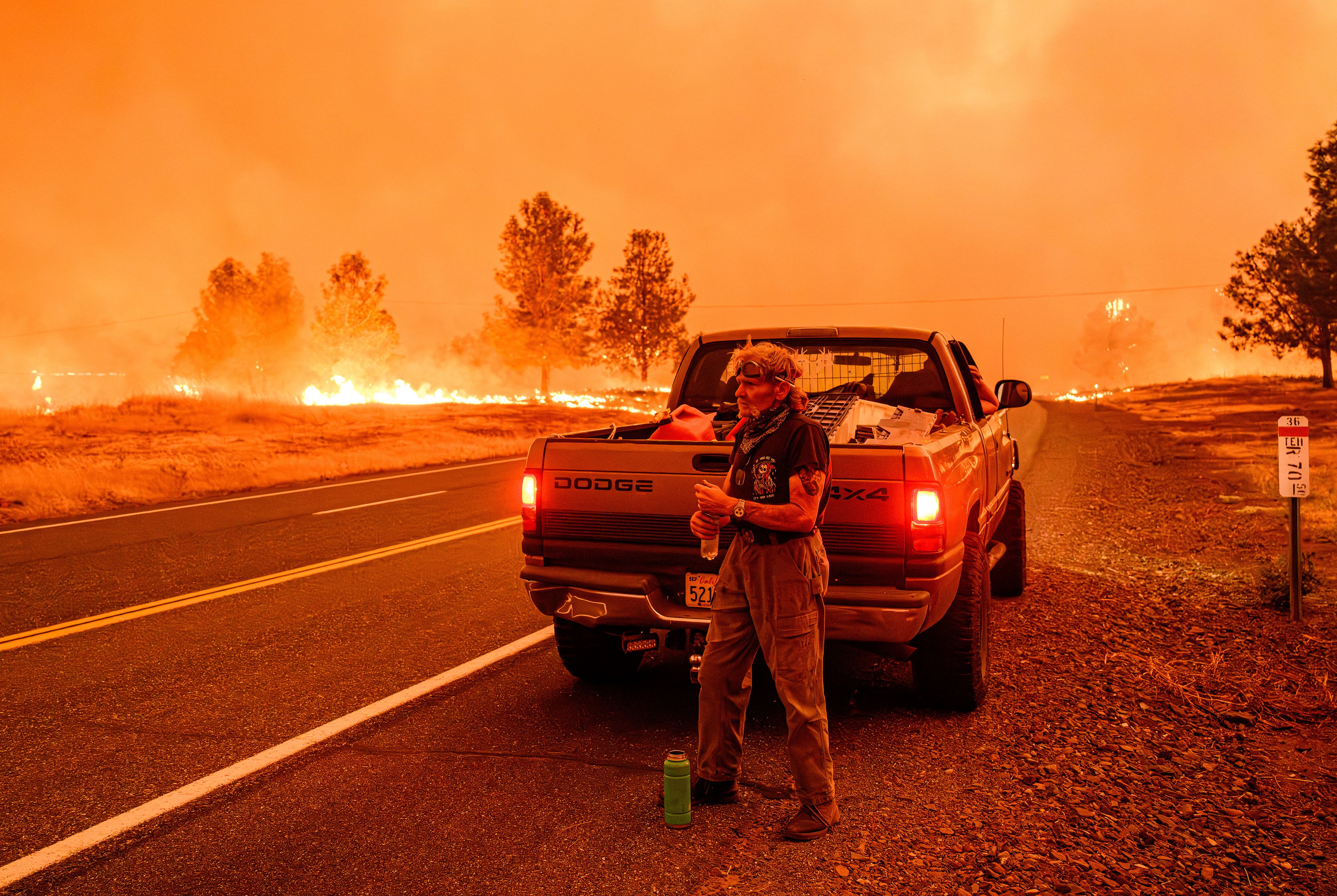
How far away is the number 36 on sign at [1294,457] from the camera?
6758mm

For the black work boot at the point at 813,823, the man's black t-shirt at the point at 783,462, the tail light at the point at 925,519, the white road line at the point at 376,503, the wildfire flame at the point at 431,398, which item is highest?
the wildfire flame at the point at 431,398

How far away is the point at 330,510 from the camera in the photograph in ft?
44.6

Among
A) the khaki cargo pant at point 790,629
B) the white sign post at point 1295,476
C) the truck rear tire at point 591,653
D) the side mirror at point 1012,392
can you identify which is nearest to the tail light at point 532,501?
the truck rear tire at point 591,653

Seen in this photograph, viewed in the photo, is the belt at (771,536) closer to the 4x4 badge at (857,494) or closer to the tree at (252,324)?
the 4x4 badge at (857,494)

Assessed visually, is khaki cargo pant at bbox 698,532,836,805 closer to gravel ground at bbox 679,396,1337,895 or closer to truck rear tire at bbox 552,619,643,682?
gravel ground at bbox 679,396,1337,895

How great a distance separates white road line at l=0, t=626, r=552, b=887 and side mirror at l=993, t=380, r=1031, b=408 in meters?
4.06

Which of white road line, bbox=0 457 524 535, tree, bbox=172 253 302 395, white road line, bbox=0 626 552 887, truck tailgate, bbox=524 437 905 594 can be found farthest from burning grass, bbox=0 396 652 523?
tree, bbox=172 253 302 395

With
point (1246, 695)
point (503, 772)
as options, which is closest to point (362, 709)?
point (503, 772)

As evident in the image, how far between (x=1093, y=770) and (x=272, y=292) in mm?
74005

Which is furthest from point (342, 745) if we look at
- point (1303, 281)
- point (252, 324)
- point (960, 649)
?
point (252, 324)

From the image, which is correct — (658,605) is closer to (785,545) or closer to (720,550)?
(720,550)

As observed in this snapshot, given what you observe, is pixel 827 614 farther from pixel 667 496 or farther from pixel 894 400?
pixel 894 400

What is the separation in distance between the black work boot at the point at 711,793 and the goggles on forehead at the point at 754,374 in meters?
1.64

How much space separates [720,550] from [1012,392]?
12.1ft
